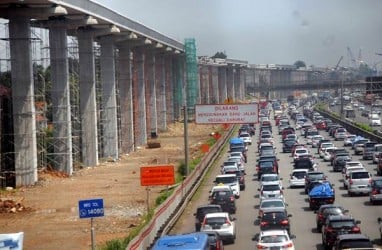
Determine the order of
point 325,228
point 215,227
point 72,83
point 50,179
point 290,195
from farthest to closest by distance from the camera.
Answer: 1. point 72,83
2. point 50,179
3. point 290,195
4. point 215,227
5. point 325,228

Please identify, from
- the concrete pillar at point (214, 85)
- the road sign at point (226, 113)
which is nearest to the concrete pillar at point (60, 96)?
the road sign at point (226, 113)

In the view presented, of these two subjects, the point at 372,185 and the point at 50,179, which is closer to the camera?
the point at 372,185

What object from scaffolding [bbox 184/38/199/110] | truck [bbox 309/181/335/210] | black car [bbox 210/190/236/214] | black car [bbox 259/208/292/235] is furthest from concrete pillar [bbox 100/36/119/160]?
scaffolding [bbox 184/38/199/110]

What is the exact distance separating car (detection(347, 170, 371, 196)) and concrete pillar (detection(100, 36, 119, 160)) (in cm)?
3005

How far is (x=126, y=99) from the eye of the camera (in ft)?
243

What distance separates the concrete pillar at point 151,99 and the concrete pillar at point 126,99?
13.9m

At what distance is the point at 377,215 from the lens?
101ft

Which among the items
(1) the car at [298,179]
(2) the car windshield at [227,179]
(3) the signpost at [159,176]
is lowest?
(1) the car at [298,179]

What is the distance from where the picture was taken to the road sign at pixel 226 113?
51781 mm

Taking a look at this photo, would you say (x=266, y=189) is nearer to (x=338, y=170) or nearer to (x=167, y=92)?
(x=338, y=170)

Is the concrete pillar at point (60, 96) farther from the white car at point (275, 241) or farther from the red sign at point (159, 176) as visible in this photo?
the white car at point (275, 241)

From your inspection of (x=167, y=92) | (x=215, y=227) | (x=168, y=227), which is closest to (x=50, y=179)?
(x=168, y=227)

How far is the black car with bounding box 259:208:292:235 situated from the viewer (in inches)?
1008

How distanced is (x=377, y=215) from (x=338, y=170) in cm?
1887
